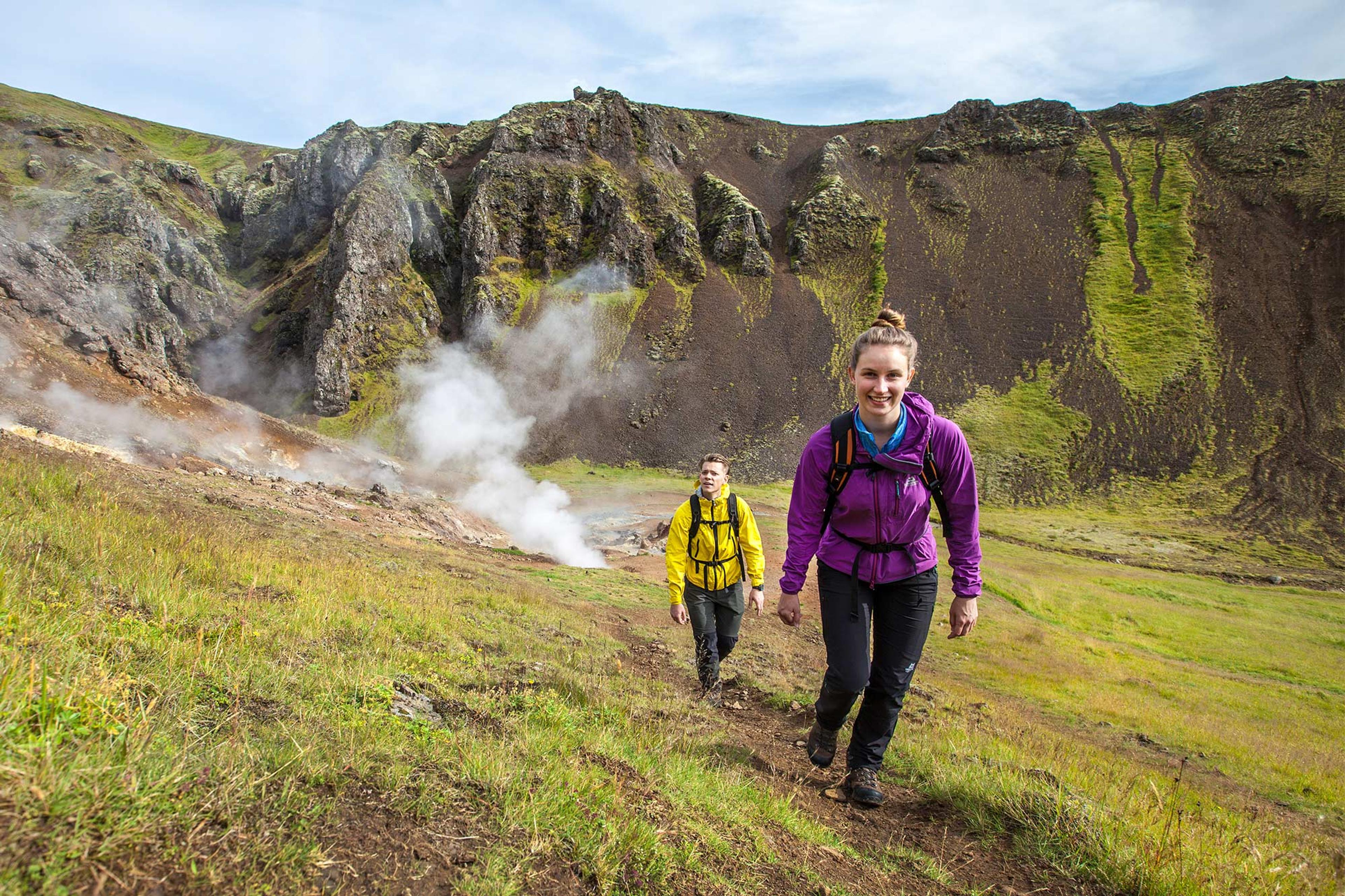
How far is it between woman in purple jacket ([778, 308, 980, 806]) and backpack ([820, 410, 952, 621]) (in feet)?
0.03

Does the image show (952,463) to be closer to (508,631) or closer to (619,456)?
(508,631)

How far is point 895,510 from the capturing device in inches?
150

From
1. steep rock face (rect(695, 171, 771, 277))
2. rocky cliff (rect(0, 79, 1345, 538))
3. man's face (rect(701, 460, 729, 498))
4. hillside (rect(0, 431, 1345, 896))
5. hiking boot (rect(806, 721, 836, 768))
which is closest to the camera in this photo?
hillside (rect(0, 431, 1345, 896))

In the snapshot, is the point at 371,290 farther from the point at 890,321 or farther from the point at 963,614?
the point at 963,614

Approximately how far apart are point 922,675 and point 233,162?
134178 millimetres

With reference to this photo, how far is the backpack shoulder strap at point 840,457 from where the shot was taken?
387cm

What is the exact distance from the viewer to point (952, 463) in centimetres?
390

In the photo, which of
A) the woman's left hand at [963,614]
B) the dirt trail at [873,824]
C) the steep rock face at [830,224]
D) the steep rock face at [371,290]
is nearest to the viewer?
the dirt trail at [873,824]

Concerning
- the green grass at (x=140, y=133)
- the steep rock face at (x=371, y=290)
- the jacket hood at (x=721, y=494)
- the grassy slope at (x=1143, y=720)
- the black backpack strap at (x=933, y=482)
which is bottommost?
the grassy slope at (x=1143, y=720)

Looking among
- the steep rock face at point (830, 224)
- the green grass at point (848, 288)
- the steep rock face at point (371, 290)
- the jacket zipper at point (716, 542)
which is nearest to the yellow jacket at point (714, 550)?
the jacket zipper at point (716, 542)

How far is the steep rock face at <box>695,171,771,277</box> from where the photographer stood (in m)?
63.2

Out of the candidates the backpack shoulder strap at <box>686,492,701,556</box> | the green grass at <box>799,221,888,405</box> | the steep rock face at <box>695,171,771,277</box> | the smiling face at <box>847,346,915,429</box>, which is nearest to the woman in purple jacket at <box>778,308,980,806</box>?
the smiling face at <box>847,346,915,429</box>

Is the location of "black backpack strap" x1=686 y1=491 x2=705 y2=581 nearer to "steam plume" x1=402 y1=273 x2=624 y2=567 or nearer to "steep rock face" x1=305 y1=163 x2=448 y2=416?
"steam plume" x1=402 y1=273 x2=624 y2=567

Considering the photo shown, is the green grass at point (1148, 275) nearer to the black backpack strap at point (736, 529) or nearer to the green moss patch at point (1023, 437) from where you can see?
the green moss patch at point (1023, 437)
